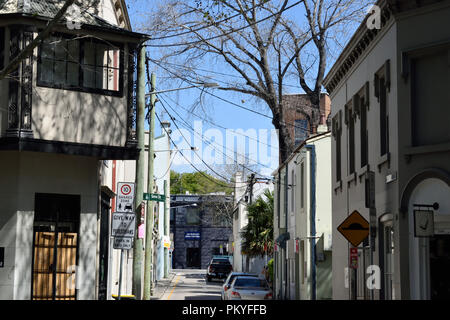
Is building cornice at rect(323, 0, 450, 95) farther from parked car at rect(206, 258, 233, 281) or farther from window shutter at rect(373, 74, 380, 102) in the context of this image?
parked car at rect(206, 258, 233, 281)

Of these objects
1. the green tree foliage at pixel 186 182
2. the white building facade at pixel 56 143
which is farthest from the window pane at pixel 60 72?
the green tree foliage at pixel 186 182

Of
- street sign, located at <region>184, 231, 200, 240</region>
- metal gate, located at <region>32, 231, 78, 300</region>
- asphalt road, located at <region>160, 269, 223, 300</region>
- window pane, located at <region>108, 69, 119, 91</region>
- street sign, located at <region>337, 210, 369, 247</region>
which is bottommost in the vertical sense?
asphalt road, located at <region>160, 269, 223, 300</region>

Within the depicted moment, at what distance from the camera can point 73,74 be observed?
18.7 m

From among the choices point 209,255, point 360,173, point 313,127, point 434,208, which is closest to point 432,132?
point 434,208

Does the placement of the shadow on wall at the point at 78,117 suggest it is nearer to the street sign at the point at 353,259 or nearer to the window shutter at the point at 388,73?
the street sign at the point at 353,259

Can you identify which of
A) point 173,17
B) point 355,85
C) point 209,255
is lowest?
point 209,255

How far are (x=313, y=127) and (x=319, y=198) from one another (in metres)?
5.37

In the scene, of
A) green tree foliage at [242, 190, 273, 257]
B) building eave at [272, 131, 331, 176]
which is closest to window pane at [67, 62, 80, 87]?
building eave at [272, 131, 331, 176]

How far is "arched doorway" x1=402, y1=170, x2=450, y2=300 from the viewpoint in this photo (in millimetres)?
15984

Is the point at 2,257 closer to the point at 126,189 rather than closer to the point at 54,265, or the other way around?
the point at 54,265

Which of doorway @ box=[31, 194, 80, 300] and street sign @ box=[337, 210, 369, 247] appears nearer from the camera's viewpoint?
street sign @ box=[337, 210, 369, 247]

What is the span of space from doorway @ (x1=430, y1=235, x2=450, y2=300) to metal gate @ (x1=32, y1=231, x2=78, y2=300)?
28.6 feet

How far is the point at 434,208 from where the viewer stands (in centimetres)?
1625
